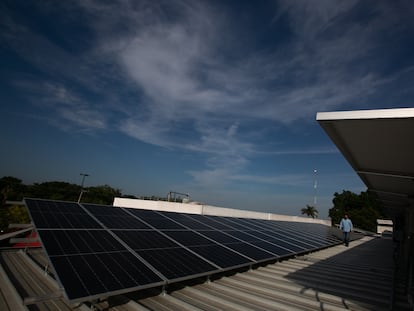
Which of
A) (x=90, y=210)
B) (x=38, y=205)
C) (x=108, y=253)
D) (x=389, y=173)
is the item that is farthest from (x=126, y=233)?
(x=389, y=173)

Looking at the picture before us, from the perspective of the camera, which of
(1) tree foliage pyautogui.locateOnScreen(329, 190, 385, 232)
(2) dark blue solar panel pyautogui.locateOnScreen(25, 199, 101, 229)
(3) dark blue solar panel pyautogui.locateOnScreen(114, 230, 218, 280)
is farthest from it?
(1) tree foliage pyautogui.locateOnScreen(329, 190, 385, 232)

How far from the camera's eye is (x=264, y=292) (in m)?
5.79

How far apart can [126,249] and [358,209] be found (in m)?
113

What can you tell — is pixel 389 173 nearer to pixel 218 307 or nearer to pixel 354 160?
pixel 354 160

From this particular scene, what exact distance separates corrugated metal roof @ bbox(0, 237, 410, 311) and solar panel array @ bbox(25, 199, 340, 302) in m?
0.39

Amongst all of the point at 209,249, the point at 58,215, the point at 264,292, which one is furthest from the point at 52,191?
the point at 264,292

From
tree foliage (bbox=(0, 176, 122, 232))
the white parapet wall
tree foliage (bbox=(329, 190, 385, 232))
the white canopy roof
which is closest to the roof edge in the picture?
the white canopy roof

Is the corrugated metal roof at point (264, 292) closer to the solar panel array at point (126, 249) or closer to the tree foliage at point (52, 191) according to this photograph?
the solar panel array at point (126, 249)

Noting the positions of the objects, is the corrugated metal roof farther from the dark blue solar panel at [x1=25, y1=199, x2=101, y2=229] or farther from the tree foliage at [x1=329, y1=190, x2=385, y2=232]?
the tree foliage at [x1=329, y1=190, x2=385, y2=232]

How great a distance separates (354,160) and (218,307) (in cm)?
466

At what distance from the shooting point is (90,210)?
27.3 ft

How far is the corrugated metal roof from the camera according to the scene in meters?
4.71

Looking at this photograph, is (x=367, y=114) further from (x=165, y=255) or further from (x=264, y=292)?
(x=165, y=255)

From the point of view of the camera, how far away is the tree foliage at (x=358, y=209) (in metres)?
82.1
